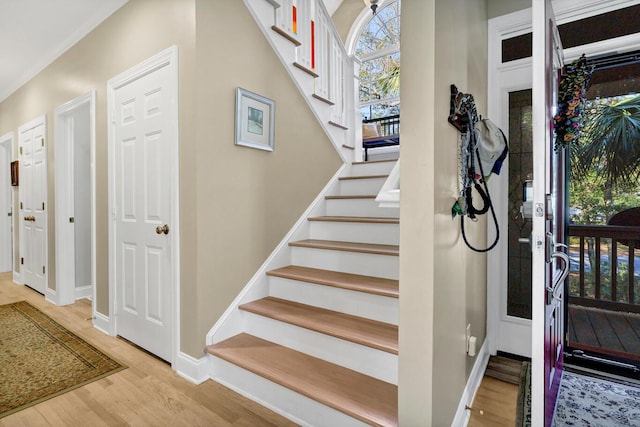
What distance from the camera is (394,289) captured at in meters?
1.79

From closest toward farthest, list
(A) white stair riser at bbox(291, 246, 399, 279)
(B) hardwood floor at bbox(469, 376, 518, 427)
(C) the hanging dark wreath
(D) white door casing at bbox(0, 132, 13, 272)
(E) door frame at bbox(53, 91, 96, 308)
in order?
(B) hardwood floor at bbox(469, 376, 518, 427)
(C) the hanging dark wreath
(A) white stair riser at bbox(291, 246, 399, 279)
(E) door frame at bbox(53, 91, 96, 308)
(D) white door casing at bbox(0, 132, 13, 272)

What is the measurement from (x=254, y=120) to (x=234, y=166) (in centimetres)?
37

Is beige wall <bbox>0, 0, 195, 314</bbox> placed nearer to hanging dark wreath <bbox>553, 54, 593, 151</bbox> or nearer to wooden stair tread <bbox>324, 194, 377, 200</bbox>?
wooden stair tread <bbox>324, 194, 377, 200</bbox>

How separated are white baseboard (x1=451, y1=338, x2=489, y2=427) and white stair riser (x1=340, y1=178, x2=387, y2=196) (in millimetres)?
1477

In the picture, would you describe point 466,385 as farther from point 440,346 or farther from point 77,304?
point 77,304

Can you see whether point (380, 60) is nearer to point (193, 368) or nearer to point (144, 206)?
point (144, 206)

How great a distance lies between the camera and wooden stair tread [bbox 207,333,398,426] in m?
1.42

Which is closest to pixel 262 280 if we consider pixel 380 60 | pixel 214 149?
pixel 214 149

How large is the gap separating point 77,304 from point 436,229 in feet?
12.9

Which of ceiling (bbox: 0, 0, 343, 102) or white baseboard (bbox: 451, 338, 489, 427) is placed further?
ceiling (bbox: 0, 0, 343, 102)

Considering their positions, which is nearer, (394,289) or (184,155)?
(394,289)

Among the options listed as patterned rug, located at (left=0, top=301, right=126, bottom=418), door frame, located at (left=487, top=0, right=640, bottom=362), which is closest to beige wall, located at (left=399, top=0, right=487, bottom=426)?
door frame, located at (left=487, top=0, right=640, bottom=362)

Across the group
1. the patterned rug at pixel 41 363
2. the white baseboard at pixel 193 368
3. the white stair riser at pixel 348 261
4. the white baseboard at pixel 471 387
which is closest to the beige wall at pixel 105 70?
the patterned rug at pixel 41 363

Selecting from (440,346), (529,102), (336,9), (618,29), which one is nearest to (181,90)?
(440,346)
